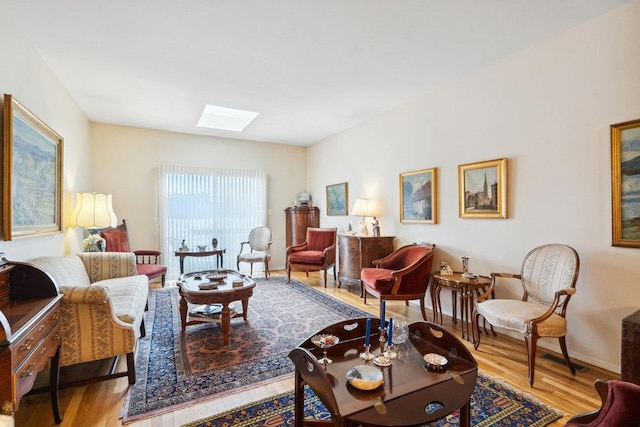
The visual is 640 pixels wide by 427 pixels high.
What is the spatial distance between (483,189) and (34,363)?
384 centimetres

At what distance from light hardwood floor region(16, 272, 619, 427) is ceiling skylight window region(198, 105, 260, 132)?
12.8 feet

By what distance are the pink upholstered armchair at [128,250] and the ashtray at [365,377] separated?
3634mm

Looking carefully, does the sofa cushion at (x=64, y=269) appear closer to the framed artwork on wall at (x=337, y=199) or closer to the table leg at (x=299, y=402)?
the table leg at (x=299, y=402)

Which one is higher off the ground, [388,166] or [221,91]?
[221,91]

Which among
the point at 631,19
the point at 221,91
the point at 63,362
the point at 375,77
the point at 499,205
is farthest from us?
the point at 221,91

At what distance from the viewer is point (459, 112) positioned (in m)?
3.54

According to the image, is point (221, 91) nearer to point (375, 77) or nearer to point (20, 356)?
point (375, 77)

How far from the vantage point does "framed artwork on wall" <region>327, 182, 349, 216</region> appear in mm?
5605

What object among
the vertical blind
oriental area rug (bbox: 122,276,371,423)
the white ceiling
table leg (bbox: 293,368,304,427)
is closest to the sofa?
oriental area rug (bbox: 122,276,371,423)

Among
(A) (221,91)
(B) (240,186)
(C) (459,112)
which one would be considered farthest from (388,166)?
(B) (240,186)

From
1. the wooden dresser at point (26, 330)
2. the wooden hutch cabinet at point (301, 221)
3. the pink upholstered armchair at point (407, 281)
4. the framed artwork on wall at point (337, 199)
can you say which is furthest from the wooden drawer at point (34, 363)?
the wooden hutch cabinet at point (301, 221)

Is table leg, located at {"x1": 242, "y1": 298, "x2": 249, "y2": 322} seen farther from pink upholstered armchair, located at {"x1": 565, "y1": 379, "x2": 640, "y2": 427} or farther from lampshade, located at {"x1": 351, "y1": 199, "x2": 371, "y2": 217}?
pink upholstered armchair, located at {"x1": 565, "y1": 379, "x2": 640, "y2": 427}

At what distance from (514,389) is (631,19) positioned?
2873 mm

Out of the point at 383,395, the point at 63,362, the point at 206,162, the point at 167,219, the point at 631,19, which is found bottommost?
the point at 63,362
